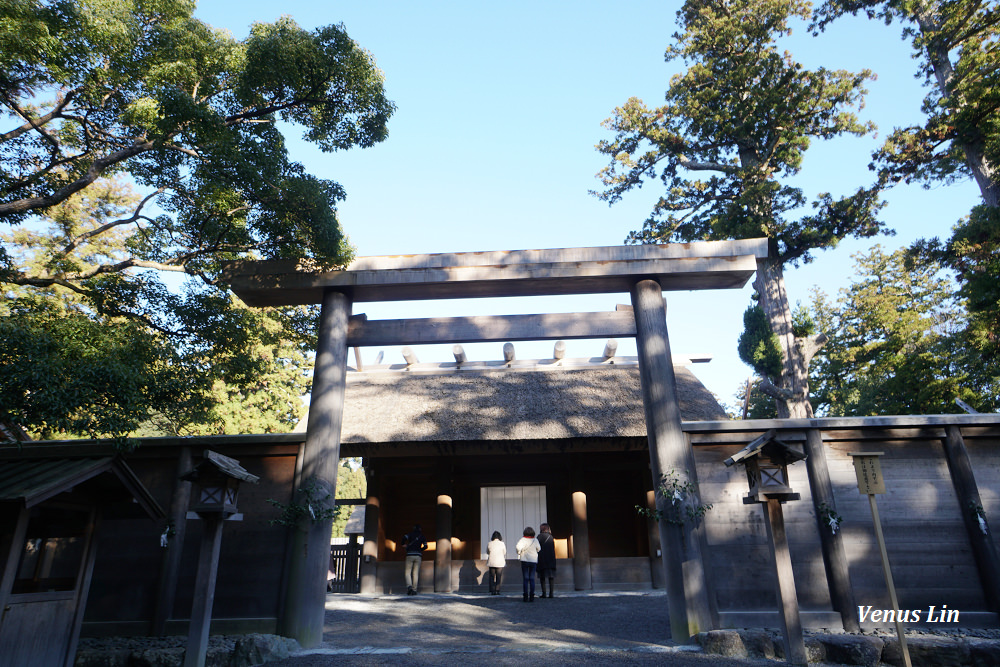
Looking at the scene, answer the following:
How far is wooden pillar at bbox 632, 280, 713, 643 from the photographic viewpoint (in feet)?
21.5

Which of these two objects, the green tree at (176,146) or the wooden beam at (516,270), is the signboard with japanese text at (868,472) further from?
the green tree at (176,146)

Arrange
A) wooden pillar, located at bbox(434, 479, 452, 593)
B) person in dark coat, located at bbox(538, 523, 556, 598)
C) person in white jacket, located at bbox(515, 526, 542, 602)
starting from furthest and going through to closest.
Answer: wooden pillar, located at bbox(434, 479, 452, 593)
person in dark coat, located at bbox(538, 523, 556, 598)
person in white jacket, located at bbox(515, 526, 542, 602)

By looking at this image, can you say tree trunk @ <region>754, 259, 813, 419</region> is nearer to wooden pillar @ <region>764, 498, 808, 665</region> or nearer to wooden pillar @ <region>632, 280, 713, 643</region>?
wooden pillar @ <region>632, 280, 713, 643</region>

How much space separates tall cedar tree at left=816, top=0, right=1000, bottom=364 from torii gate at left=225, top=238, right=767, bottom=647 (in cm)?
733

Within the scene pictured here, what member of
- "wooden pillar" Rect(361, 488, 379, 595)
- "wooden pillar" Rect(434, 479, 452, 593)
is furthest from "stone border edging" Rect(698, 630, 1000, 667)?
"wooden pillar" Rect(361, 488, 379, 595)

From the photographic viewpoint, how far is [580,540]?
1323cm

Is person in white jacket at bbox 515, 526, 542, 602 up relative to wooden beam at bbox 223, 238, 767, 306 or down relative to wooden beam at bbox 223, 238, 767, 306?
down

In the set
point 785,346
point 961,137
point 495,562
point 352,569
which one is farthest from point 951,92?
point 352,569

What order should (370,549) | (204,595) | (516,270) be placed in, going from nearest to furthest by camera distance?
1. (204,595)
2. (516,270)
3. (370,549)

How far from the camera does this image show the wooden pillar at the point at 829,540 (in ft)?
21.4

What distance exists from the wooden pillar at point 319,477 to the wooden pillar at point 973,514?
7877mm

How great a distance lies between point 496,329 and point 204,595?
463 centimetres

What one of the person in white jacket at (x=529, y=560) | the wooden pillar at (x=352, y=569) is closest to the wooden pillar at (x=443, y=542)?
the wooden pillar at (x=352, y=569)

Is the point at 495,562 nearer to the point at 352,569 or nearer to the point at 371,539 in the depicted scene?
the point at 371,539
